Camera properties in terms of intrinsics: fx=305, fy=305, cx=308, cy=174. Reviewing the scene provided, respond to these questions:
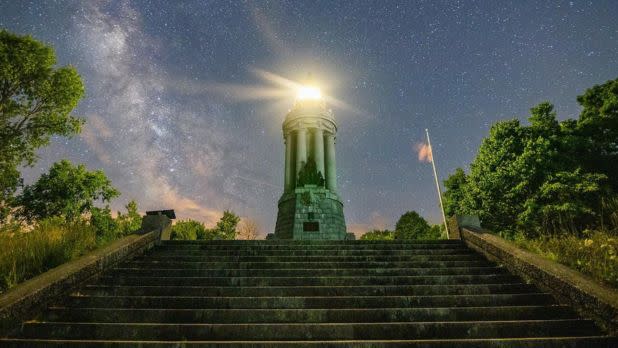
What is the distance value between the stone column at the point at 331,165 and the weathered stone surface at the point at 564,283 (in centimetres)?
1642

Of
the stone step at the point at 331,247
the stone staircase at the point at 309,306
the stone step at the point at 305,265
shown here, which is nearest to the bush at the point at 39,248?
the stone staircase at the point at 309,306

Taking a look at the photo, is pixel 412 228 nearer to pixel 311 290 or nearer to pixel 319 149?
pixel 319 149

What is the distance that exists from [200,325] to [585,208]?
22.1 meters

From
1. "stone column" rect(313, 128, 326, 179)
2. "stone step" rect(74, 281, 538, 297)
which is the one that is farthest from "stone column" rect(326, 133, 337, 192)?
"stone step" rect(74, 281, 538, 297)

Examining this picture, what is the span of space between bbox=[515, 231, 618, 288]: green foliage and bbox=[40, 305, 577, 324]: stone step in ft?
3.89

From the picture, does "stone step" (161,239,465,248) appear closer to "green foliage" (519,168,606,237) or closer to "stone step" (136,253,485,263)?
"stone step" (136,253,485,263)

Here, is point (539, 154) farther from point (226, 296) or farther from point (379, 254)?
point (226, 296)

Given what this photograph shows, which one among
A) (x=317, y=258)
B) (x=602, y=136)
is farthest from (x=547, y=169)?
(x=317, y=258)

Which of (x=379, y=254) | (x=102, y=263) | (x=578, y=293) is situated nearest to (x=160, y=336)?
(x=102, y=263)

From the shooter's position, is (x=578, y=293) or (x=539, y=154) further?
(x=539, y=154)

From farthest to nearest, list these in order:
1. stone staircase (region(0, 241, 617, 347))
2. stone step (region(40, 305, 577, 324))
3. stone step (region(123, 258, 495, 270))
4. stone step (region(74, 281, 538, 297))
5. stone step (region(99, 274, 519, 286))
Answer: stone step (region(123, 258, 495, 270))
stone step (region(99, 274, 519, 286))
stone step (region(74, 281, 538, 297))
stone step (region(40, 305, 577, 324))
stone staircase (region(0, 241, 617, 347))

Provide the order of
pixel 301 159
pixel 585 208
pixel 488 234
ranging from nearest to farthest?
pixel 488 234 < pixel 585 208 < pixel 301 159

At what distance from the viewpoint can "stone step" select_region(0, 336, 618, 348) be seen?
407 cm

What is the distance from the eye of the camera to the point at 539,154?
20.5 m
